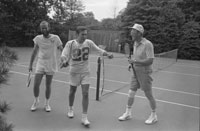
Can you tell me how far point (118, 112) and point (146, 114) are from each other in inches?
21.8

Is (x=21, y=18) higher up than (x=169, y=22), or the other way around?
(x=21, y=18)

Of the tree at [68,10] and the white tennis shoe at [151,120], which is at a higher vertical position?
the tree at [68,10]

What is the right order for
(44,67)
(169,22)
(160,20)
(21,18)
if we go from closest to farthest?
(44,67), (160,20), (169,22), (21,18)

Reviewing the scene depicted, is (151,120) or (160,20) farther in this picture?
(160,20)

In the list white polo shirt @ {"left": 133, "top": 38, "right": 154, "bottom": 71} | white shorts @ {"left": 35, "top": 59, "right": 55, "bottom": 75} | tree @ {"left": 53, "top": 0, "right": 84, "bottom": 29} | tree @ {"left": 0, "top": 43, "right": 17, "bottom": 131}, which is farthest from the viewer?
tree @ {"left": 53, "top": 0, "right": 84, "bottom": 29}

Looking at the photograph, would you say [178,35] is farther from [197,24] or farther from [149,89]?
[149,89]

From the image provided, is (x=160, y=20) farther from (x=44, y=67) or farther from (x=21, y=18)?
(x=44, y=67)

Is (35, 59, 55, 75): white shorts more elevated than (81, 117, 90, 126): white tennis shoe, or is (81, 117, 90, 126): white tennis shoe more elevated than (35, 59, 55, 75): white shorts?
(35, 59, 55, 75): white shorts

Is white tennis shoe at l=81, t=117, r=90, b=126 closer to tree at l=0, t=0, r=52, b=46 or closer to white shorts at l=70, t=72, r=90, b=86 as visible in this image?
white shorts at l=70, t=72, r=90, b=86

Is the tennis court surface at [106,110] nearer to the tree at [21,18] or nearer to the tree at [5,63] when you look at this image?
the tree at [5,63]

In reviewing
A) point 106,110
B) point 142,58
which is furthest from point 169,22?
point 142,58

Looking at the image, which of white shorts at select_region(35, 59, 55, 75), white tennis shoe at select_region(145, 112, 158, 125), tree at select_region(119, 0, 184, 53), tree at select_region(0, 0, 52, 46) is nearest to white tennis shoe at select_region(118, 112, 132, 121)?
white tennis shoe at select_region(145, 112, 158, 125)

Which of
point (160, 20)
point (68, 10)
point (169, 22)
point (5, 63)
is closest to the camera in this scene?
point (5, 63)

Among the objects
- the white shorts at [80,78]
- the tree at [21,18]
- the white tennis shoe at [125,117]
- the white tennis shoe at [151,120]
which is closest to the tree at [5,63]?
the white shorts at [80,78]
